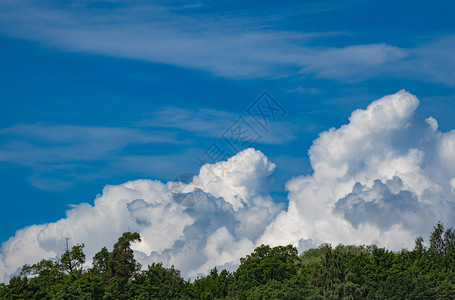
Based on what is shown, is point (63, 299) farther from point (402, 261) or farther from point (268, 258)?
point (402, 261)

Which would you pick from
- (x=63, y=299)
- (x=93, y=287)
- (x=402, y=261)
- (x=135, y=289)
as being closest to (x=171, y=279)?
(x=135, y=289)

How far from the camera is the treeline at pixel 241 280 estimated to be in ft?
187

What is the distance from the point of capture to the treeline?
57.0 meters

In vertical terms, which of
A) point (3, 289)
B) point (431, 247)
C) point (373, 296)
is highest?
point (431, 247)

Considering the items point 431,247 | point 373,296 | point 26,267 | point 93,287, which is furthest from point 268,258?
point 431,247

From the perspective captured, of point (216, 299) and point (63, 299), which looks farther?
point (216, 299)

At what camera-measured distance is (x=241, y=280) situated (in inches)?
2478

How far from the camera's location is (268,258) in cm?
6366

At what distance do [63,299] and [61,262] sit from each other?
10.8 metres

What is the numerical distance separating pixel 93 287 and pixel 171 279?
28.0 feet

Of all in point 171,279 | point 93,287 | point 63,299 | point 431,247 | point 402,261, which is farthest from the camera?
point 431,247

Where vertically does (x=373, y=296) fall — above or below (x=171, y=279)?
below

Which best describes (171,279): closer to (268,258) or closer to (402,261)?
(268,258)

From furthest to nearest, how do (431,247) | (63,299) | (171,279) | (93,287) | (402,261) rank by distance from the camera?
(431,247), (402,261), (171,279), (93,287), (63,299)
